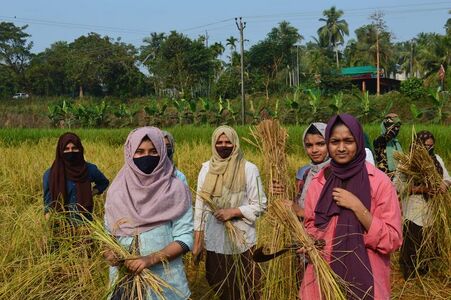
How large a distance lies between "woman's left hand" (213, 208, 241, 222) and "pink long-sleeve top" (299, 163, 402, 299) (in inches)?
31.8

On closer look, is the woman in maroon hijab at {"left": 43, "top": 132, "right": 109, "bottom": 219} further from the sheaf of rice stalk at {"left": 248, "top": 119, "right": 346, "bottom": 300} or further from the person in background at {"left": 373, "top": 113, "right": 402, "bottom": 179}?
the person in background at {"left": 373, "top": 113, "right": 402, "bottom": 179}

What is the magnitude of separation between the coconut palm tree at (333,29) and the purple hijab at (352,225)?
1630 inches

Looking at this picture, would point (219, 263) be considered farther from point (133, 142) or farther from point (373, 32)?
point (373, 32)

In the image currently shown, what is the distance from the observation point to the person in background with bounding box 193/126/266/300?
238cm

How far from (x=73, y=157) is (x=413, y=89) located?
56.8 ft

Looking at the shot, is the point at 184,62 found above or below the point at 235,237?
above

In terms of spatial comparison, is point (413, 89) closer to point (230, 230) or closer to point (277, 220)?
point (230, 230)

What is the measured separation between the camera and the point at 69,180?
2.79 metres

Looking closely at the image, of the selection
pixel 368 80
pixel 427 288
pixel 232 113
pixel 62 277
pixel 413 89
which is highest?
pixel 368 80

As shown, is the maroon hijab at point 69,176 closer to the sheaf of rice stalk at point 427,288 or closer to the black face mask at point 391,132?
the sheaf of rice stalk at point 427,288

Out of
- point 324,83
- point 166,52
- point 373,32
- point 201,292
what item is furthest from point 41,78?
point 201,292

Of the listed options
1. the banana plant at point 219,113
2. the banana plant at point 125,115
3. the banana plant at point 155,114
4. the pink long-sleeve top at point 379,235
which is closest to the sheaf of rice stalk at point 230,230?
the pink long-sleeve top at point 379,235

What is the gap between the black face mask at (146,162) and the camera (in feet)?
5.63

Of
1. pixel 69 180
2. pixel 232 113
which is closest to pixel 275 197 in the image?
pixel 69 180
